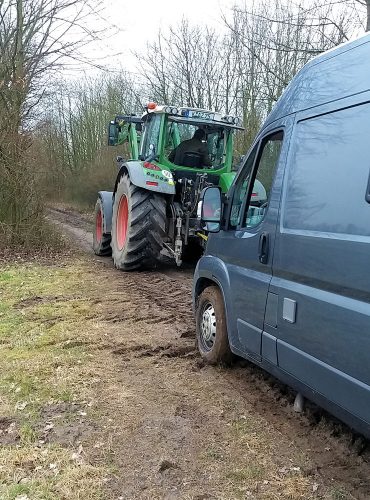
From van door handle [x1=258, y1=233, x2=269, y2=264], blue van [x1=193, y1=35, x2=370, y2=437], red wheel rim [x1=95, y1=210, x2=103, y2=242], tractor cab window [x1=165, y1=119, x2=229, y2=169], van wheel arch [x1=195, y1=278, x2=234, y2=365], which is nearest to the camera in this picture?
blue van [x1=193, y1=35, x2=370, y2=437]

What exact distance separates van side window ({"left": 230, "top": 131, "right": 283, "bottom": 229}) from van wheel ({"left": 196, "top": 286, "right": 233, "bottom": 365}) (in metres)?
0.71

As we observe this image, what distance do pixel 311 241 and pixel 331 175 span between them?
38cm

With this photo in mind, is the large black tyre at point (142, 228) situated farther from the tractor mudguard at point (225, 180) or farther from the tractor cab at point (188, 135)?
the tractor mudguard at point (225, 180)

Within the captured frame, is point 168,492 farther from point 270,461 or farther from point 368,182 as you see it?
point 368,182

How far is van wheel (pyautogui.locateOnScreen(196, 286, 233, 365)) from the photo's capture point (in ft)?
14.1

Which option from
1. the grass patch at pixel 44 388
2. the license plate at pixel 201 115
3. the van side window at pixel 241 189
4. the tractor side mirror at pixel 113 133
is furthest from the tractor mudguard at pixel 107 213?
the van side window at pixel 241 189

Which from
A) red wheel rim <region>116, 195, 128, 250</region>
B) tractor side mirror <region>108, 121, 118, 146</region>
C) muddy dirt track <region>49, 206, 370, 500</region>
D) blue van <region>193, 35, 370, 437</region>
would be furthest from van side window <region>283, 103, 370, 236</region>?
tractor side mirror <region>108, 121, 118, 146</region>

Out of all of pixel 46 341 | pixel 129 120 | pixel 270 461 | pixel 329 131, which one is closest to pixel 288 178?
pixel 329 131

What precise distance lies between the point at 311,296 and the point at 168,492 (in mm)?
1310

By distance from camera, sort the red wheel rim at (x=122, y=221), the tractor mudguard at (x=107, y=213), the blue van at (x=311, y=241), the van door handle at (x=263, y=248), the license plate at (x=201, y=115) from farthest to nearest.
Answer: the tractor mudguard at (x=107, y=213), the red wheel rim at (x=122, y=221), the license plate at (x=201, y=115), the van door handle at (x=263, y=248), the blue van at (x=311, y=241)

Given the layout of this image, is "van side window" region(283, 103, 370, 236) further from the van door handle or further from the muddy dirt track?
the muddy dirt track

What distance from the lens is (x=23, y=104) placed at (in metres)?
11.0

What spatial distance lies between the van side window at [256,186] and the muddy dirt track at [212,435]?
51.9 inches

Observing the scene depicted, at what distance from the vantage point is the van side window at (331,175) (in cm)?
257
